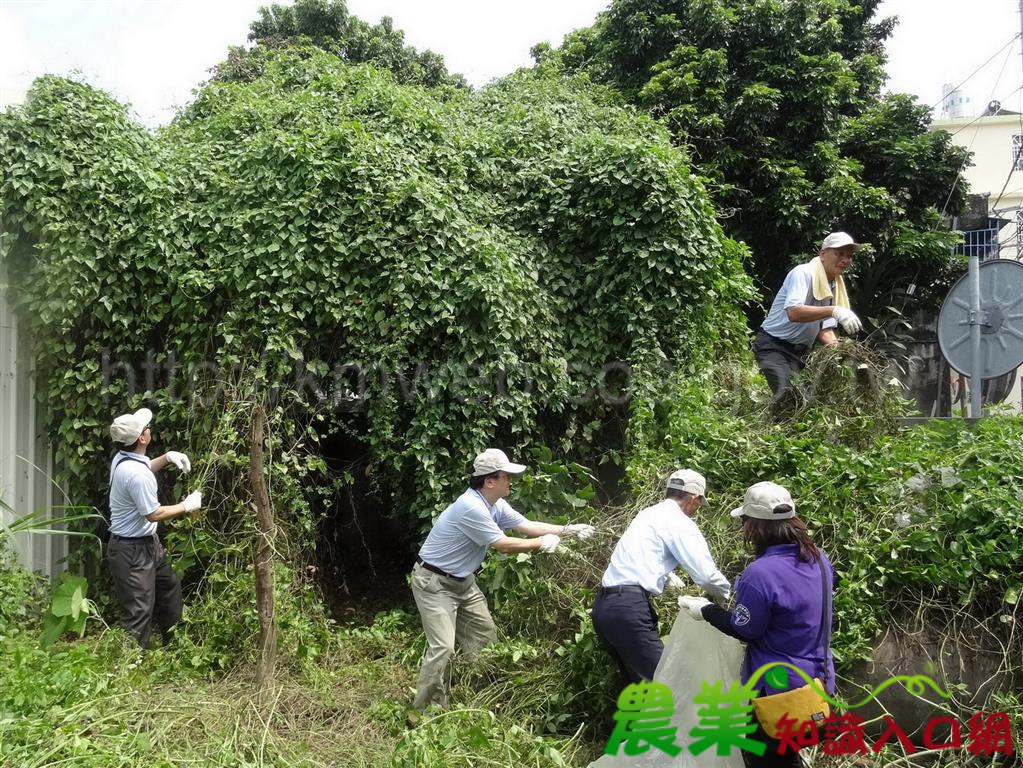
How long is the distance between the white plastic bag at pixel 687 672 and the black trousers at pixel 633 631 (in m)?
0.08

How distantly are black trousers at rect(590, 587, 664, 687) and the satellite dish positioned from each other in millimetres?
3809

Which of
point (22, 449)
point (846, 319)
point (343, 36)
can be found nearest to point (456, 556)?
point (846, 319)

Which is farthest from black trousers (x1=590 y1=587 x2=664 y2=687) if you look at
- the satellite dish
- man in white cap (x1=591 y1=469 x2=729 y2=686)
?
the satellite dish

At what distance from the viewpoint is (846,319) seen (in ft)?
18.4

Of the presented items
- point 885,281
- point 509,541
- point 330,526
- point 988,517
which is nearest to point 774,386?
point 988,517

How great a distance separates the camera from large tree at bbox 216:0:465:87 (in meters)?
15.4

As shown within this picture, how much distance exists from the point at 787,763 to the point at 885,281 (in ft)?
40.3

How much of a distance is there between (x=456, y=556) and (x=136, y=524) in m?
2.29

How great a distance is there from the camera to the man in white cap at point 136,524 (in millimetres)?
5438

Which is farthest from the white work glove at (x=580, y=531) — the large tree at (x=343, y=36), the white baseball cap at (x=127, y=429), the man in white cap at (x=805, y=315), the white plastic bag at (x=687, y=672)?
the large tree at (x=343, y=36)

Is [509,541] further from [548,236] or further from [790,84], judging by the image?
[790,84]

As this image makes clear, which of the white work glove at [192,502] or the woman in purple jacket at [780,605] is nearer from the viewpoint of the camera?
the woman in purple jacket at [780,605]

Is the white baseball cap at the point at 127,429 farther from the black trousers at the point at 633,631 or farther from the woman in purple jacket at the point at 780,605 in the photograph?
the woman in purple jacket at the point at 780,605

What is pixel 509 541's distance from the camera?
460 centimetres
